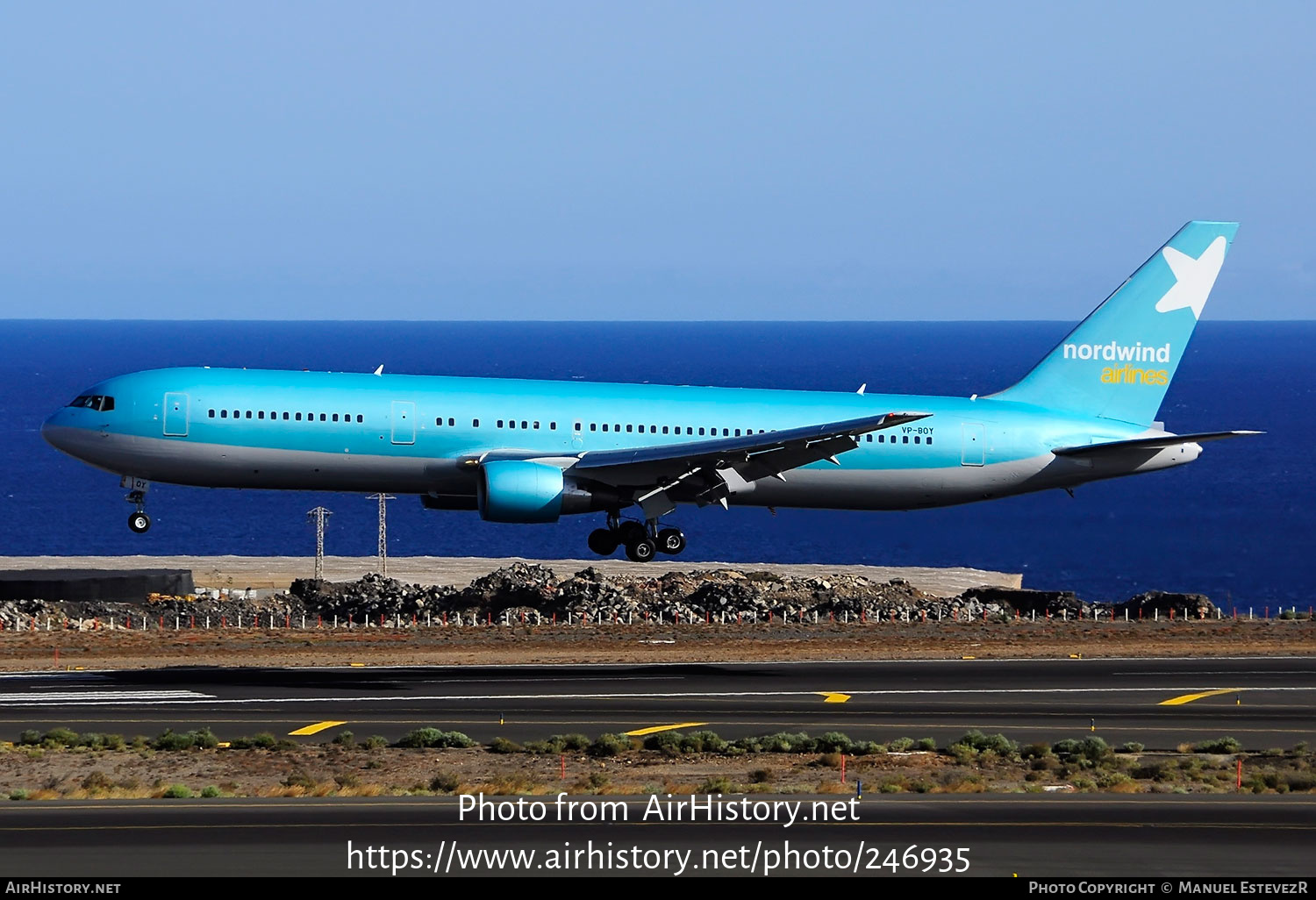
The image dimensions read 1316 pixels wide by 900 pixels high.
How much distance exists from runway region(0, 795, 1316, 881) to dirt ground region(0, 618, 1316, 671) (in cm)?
2891

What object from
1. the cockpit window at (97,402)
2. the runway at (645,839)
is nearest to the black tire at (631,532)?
the cockpit window at (97,402)

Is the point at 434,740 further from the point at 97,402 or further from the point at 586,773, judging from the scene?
the point at 97,402

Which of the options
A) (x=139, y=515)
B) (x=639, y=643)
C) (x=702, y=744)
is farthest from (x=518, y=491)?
(x=639, y=643)

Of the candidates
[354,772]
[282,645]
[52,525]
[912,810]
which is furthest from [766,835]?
[52,525]

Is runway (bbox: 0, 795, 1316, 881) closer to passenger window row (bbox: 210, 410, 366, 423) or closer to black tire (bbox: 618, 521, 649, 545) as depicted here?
passenger window row (bbox: 210, 410, 366, 423)

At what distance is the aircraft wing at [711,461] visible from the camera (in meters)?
50.6

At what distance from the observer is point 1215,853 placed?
26781 mm

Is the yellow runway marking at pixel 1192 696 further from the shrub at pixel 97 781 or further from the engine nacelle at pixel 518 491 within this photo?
the shrub at pixel 97 781

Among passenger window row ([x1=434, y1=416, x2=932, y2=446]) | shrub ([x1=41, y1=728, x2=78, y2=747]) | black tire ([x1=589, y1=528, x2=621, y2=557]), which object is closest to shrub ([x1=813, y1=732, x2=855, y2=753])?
passenger window row ([x1=434, y1=416, x2=932, y2=446])

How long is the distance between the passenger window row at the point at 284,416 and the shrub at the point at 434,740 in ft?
40.0

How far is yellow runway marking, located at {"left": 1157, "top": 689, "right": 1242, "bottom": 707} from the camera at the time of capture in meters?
49.6

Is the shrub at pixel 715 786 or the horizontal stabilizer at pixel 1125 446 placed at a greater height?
the horizontal stabilizer at pixel 1125 446

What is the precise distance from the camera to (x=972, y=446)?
55969 mm

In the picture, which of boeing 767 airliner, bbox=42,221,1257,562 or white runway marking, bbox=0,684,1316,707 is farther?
boeing 767 airliner, bbox=42,221,1257,562
